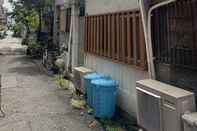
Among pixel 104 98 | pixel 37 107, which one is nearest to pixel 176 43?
pixel 104 98

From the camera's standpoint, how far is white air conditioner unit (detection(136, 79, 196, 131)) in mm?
3657

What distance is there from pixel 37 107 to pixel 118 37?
9.05ft

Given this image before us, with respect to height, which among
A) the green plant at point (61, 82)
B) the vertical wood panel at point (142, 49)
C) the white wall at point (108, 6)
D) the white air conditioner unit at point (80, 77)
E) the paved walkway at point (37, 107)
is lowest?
the paved walkway at point (37, 107)

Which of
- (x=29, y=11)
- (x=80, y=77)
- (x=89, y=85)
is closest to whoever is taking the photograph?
(x=89, y=85)

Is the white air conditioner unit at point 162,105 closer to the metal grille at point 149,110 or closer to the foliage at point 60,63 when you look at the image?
the metal grille at point 149,110

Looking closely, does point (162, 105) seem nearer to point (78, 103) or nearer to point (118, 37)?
point (118, 37)

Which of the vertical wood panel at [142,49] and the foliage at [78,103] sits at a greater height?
the vertical wood panel at [142,49]

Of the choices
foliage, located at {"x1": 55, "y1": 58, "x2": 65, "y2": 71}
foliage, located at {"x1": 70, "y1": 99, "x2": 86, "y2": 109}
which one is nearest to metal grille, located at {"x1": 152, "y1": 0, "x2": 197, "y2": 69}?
foliage, located at {"x1": 70, "y1": 99, "x2": 86, "y2": 109}

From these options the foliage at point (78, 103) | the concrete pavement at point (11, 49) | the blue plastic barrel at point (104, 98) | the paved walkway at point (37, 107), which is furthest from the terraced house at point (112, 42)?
the concrete pavement at point (11, 49)

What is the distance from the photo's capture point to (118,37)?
6625 mm

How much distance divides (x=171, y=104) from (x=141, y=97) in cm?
78

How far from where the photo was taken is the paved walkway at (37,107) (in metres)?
5.92

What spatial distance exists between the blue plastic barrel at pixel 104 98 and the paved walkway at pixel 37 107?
0.43m

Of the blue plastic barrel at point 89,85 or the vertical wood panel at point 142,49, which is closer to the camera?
the vertical wood panel at point 142,49
